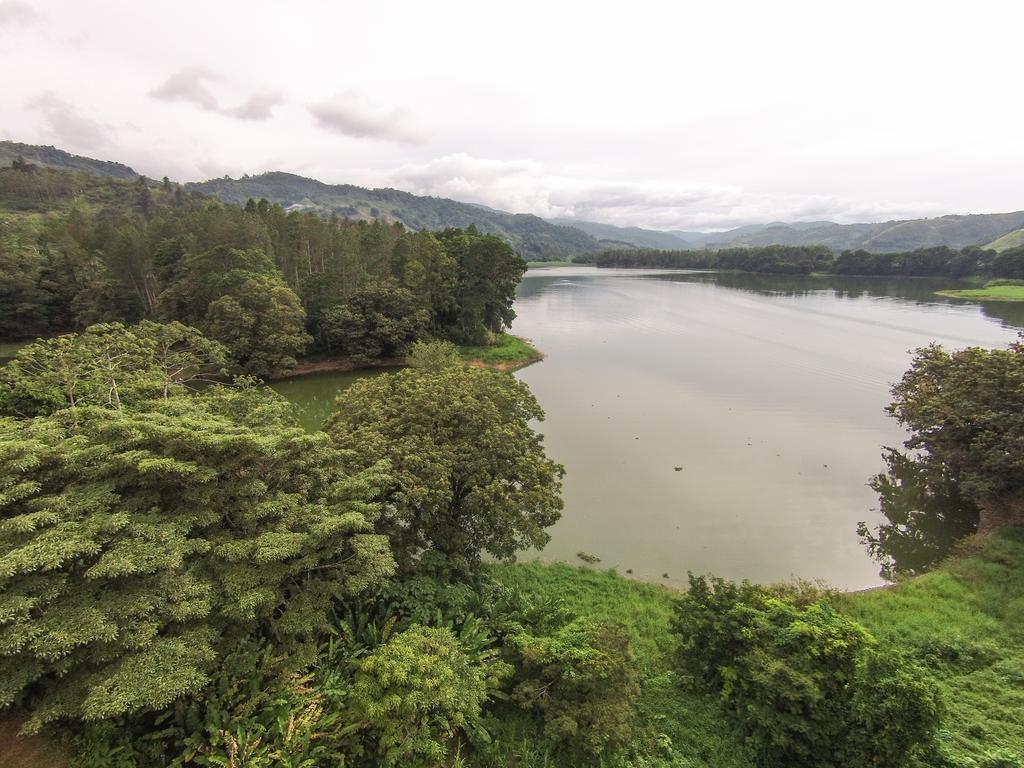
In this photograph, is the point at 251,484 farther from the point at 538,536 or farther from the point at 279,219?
the point at 279,219

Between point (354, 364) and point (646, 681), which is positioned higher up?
point (354, 364)

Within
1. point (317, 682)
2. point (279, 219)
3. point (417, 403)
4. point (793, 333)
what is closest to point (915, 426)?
point (417, 403)

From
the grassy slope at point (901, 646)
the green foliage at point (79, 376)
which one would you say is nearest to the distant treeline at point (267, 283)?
the green foliage at point (79, 376)

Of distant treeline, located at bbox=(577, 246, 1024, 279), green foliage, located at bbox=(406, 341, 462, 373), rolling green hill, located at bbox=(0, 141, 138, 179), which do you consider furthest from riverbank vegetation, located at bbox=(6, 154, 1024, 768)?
rolling green hill, located at bbox=(0, 141, 138, 179)

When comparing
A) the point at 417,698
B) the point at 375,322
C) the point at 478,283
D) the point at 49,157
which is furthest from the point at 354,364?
the point at 49,157

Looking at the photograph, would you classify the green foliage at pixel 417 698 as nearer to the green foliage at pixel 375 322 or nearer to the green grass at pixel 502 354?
the green foliage at pixel 375 322

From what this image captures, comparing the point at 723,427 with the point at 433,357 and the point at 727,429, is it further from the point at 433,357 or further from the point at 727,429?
the point at 433,357
